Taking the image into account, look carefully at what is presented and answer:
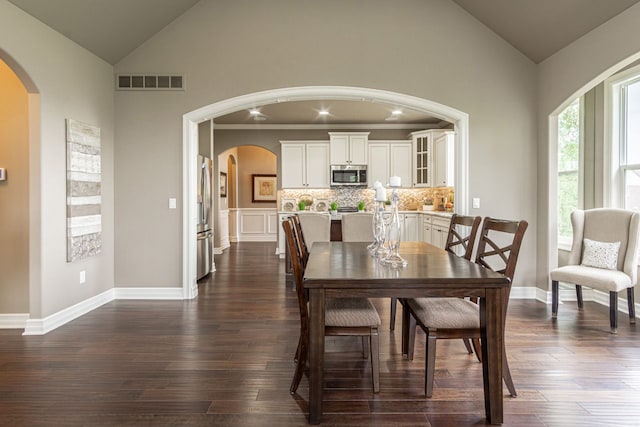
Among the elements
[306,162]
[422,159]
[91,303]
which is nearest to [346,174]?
[306,162]

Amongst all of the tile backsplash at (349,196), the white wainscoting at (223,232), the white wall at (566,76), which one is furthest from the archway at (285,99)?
the white wainscoting at (223,232)

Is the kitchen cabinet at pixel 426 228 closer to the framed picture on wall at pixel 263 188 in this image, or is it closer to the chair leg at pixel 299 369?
the chair leg at pixel 299 369

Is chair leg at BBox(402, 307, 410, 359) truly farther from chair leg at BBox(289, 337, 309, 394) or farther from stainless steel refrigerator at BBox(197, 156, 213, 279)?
stainless steel refrigerator at BBox(197, 156, 213, 279)

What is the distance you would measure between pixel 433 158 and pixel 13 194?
6.79 meters

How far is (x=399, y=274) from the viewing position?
7.28ft

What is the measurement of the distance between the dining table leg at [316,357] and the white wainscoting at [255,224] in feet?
31.3

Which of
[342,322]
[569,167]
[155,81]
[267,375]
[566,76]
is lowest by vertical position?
[267,375]

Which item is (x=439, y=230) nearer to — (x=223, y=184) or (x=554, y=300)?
(x=554, y=300)

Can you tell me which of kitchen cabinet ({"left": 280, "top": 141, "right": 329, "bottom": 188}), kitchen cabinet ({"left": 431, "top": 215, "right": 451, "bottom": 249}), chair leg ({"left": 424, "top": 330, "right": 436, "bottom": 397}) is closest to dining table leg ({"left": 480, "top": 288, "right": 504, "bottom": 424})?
chair leg ({"left": 424, "top": 330, "right": 436, "bottom": 397})

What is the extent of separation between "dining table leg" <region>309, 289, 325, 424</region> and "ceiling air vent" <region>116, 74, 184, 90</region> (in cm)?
376

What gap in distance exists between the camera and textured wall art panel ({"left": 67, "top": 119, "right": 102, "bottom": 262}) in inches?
158

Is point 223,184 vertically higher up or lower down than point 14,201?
higher up

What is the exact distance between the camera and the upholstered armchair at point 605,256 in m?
3.83

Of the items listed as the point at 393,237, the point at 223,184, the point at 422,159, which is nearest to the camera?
the point at 393,237
